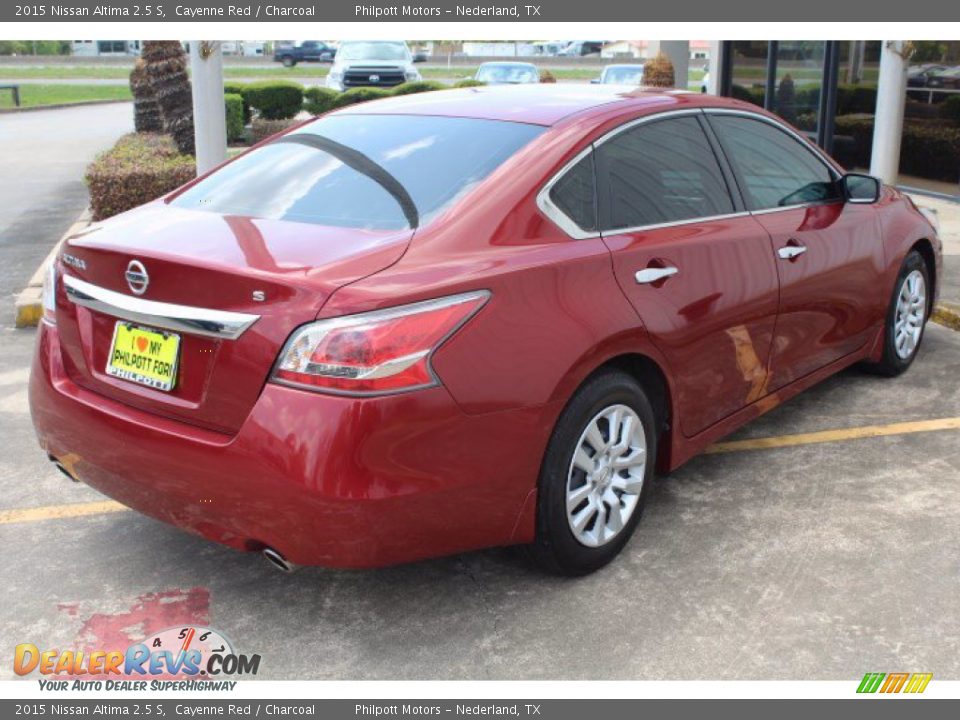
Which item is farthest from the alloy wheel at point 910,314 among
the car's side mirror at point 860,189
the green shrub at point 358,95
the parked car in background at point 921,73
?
the green shrub at point 358,95

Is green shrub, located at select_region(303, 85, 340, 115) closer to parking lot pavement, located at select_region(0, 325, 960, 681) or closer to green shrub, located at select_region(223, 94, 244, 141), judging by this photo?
green shrub, located at select_region(223, 94, 244, 141)

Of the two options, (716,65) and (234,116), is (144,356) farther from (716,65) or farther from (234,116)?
(234,116)

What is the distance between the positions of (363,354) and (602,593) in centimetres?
128

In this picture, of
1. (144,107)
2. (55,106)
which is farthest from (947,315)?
(55,106)

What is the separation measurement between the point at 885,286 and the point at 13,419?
4.44 m

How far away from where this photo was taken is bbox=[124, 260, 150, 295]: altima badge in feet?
10.3

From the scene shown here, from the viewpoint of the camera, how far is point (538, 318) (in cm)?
321

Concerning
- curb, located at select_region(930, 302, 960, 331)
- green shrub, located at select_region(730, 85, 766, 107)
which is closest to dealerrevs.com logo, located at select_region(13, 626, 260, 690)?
curb, located at select_region(930, 302, 960, 331)

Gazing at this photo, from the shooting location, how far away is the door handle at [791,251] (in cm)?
440

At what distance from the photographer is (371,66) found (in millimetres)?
22969

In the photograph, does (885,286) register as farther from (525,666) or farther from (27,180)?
(27,180)
